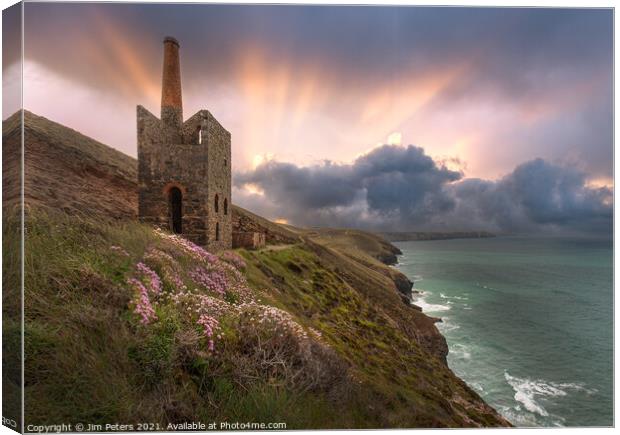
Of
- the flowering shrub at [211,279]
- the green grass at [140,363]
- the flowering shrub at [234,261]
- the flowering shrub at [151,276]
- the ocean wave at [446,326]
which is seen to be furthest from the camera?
the ocean wave at [446,326]

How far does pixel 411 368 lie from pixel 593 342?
2562 centimetres

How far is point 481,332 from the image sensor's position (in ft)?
96.7

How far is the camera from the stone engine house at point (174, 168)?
34.6 feet

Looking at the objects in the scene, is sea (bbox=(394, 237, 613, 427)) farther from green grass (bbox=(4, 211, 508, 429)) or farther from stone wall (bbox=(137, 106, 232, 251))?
stone wall (bbox=(137, 106, 232, 251))

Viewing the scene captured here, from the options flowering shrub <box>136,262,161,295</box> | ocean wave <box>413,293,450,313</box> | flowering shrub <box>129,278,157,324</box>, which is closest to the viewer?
flowering shrub <box>129,278,157,324</box>

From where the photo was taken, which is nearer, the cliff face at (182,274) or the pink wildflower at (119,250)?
the cliff face at (182,274)

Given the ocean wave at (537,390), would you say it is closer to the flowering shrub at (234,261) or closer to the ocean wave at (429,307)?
the ocean wave at (429,307)

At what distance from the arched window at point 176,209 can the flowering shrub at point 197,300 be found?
354 centimetres

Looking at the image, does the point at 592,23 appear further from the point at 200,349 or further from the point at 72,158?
the point at 72,158

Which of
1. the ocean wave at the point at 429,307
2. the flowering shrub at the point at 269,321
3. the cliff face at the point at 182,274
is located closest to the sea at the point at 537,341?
the ocean wave at the point at 429,307

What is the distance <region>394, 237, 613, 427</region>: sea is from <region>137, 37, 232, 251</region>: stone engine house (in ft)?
40.6

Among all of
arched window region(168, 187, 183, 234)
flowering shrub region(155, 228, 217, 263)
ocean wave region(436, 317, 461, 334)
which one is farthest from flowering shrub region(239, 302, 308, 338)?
ocean wave region(436, 317, 461, 334)

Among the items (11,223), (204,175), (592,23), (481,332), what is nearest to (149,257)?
(11,223)

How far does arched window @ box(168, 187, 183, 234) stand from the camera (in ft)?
37.3
